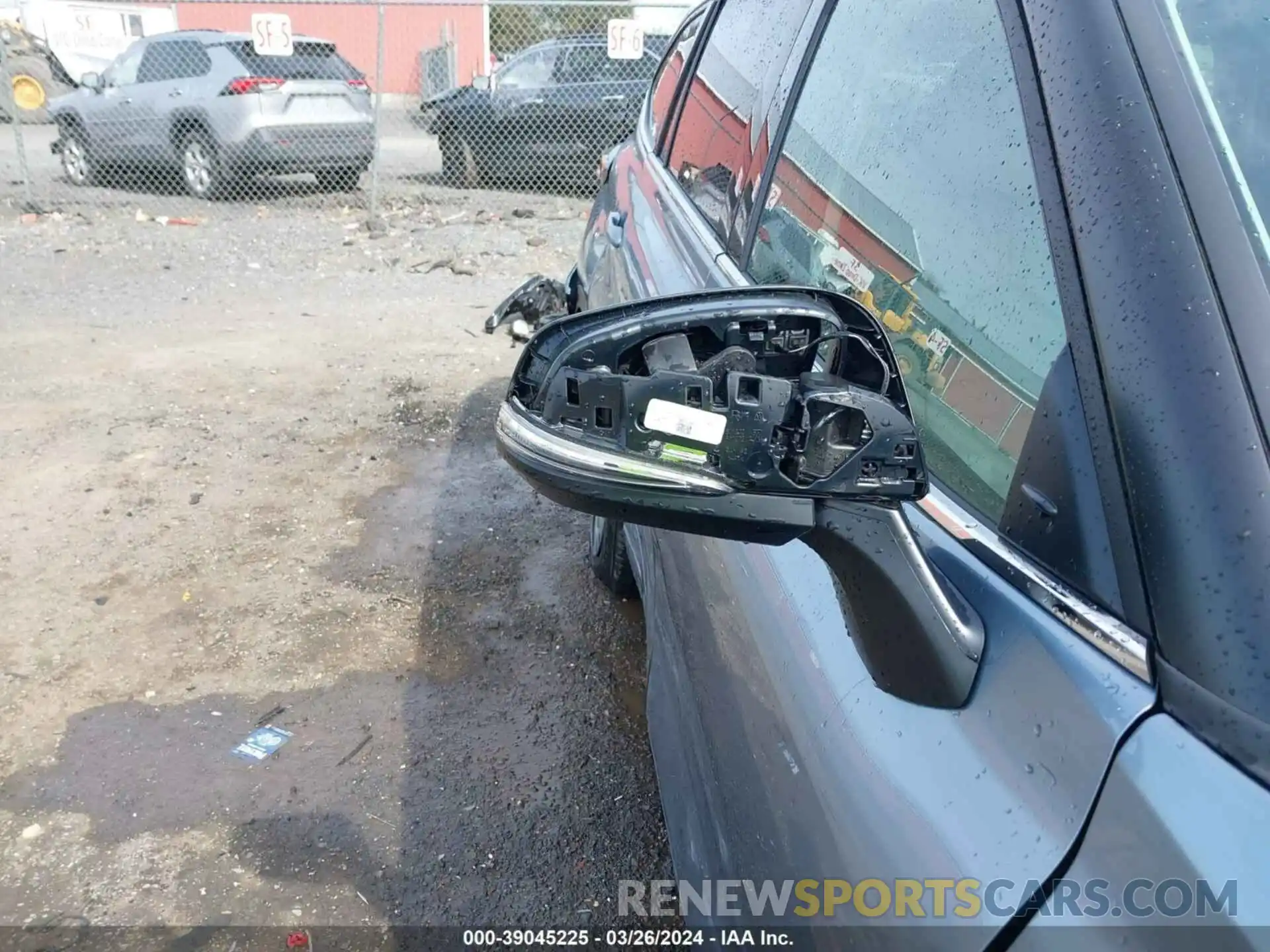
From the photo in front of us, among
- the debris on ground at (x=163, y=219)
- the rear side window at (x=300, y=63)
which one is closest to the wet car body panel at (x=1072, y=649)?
the debris on ground at (x=163, y=219)

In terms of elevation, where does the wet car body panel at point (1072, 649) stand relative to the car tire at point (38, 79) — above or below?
above

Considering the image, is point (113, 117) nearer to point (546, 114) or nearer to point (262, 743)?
point (546, 114)

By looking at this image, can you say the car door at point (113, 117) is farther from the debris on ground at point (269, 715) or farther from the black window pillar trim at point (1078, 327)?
the black window pillar trim at point (1078, 327)

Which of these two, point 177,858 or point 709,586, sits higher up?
point 709,586

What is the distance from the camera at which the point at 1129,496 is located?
899mm

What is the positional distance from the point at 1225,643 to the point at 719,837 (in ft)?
2.74

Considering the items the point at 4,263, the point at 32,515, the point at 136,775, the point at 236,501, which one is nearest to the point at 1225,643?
the point at 136,775

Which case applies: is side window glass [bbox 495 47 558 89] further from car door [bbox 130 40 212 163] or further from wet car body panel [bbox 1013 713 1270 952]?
wet car body panel [bbox 1013 713 1270 952]

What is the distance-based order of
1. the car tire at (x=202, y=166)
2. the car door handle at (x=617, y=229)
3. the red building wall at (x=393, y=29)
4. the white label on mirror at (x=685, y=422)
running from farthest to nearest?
the red building wall at (x=393, y=29), the car tire at (x=202, y=166), the car door handle at (x=617, y=229), the white label on mirror at (x=685, y=422)

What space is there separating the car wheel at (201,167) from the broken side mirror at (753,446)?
427 inches

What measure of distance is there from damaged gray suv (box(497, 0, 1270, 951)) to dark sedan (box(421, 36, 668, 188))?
10.4m

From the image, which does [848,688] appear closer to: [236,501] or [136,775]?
[136,775]

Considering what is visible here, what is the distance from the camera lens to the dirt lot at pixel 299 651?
2453mm

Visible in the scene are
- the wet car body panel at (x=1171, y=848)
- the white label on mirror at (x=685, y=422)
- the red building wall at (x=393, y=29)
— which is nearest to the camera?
the wet car body panel at (x=1171, y=848)
